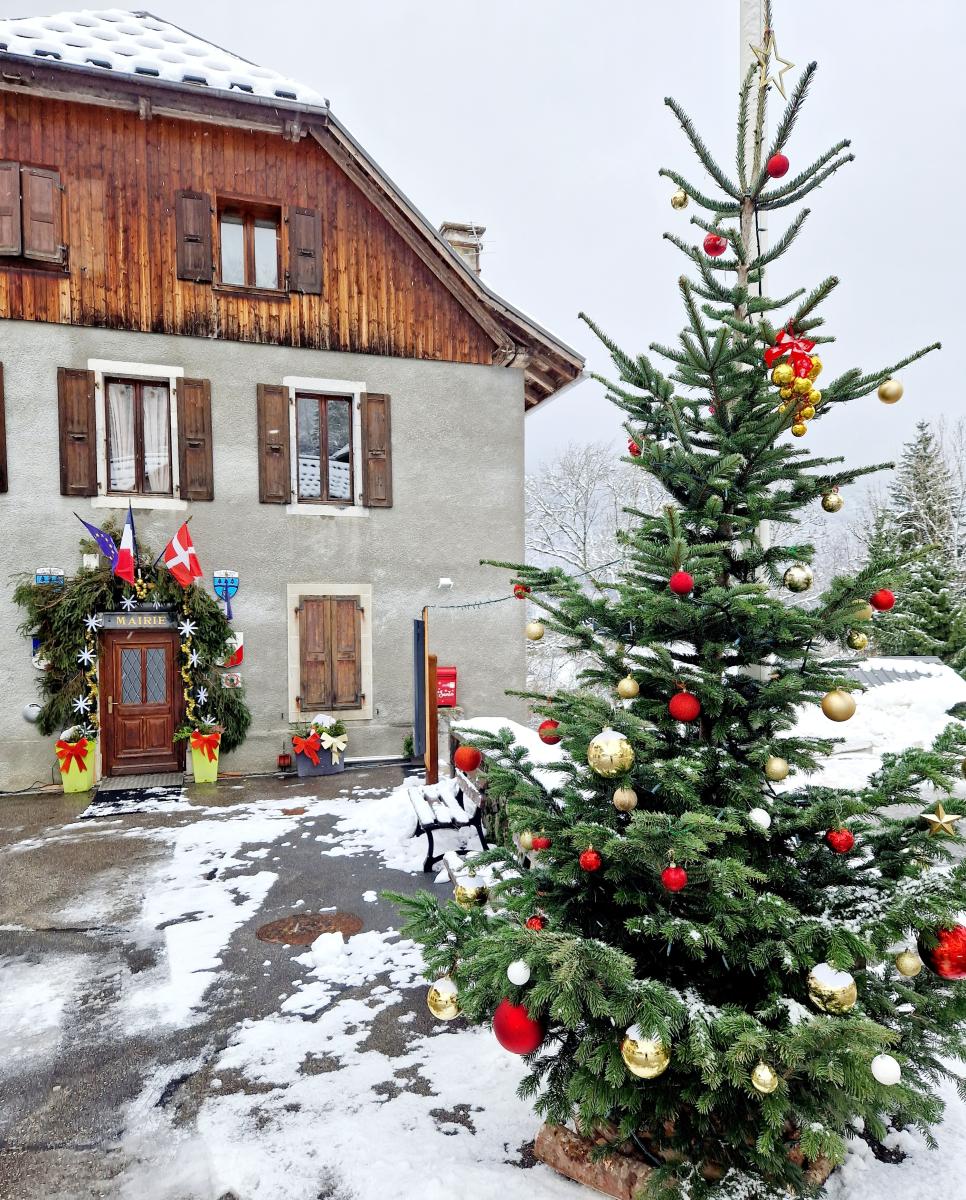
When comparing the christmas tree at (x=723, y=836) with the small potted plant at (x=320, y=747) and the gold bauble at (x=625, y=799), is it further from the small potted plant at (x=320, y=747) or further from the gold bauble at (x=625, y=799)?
the small potted plant at (x=320, y=747)

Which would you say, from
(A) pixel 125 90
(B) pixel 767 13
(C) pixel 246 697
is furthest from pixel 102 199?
(B) pixel 767 13

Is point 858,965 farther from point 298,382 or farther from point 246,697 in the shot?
point 298,382

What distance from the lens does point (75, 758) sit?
9.67 metres

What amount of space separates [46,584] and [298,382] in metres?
4.34

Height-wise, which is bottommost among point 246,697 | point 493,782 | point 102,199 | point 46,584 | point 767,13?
point 246,697

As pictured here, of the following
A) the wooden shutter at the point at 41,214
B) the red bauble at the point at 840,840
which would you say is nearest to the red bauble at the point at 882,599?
the red bauble at the point at 840,840

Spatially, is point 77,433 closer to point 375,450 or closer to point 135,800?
point 375,450

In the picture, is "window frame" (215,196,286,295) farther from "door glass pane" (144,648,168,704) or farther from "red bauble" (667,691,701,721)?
"red bauble" (667,691,701,721)

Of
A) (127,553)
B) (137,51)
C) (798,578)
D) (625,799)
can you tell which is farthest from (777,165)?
(137,51)

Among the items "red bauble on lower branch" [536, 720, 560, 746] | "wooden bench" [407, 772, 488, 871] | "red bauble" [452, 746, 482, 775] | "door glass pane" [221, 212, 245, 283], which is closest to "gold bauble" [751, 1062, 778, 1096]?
"red bauble on lower branch" [536, 720, 560, 746]

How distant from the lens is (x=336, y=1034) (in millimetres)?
4023

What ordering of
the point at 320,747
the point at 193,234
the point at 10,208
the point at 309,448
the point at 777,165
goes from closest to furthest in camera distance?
1. the point at 777,165
2. the point at 10,208
3. the point at 193,234
4. the point at 320,747
5. the point at 309,448

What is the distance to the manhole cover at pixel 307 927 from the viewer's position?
526 cm

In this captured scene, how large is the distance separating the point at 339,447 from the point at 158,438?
8.18 ft
